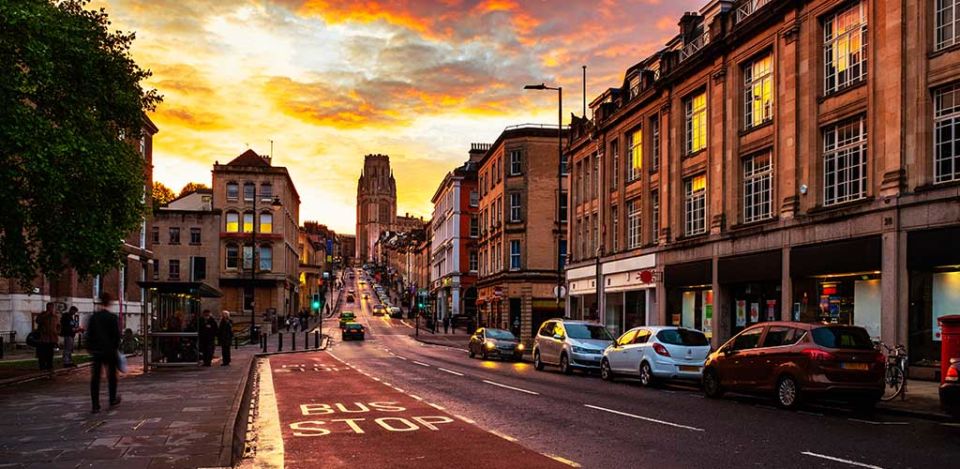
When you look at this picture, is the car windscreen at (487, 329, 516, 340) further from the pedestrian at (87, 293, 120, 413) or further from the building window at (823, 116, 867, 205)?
the pedestrian at (87, 293, 120, 413)

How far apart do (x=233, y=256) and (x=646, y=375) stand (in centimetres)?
7075

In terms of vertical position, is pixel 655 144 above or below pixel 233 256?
above

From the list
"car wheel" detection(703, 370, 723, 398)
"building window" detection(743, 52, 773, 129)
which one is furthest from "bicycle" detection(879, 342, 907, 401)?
"building window" detection(743, 52, 773, 129)

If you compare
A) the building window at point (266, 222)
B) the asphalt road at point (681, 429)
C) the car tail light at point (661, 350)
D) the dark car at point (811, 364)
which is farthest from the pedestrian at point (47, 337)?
the building window at point (266, 222)

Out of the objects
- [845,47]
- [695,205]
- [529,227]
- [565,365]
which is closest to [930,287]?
[845,47]

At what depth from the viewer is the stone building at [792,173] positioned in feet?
70.2

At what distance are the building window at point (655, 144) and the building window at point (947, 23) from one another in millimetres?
17839

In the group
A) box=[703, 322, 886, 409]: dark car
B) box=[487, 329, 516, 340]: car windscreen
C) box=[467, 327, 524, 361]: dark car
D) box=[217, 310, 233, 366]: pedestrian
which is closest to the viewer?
box=[703, 322, 886, 409]: dark car

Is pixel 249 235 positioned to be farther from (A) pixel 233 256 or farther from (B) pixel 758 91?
(B) pixel 758 91

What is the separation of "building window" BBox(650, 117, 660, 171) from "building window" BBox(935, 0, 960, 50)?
17.8 metres

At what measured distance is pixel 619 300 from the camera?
43.7 meters

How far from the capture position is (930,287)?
21344mm

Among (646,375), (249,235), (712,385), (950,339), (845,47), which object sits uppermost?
(845,47)

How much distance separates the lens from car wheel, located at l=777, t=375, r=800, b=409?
53.1 ft
